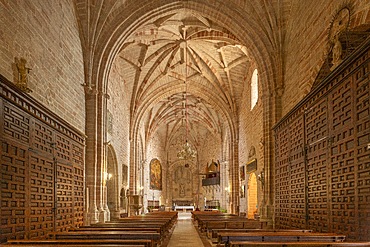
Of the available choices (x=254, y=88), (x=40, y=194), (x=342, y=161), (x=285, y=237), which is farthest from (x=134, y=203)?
(x=342, y=161)

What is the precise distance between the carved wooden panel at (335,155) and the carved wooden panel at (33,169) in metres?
6.66

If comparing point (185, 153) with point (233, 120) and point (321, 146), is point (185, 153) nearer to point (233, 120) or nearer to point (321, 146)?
point (233, 120)

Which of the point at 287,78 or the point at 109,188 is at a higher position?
the point at 287,78

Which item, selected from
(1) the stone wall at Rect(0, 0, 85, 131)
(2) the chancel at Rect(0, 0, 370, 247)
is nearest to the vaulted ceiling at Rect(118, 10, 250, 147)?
(2) the chancel at Rect(0, 0, 370, 247)

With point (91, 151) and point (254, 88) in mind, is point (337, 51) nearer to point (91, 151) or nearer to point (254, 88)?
point (91, 151)

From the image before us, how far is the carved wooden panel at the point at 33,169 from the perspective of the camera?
28.2 feet

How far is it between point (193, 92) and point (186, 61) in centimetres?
408

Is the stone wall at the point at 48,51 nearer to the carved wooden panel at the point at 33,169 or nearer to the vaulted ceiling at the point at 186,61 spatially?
the carved wooden panel at the point at 33,169

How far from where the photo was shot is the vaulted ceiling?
2123 centimetres

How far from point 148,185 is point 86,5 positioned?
26763mm

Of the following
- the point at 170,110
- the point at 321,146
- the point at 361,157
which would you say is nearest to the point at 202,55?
the point at 170,110

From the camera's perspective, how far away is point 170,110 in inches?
1502

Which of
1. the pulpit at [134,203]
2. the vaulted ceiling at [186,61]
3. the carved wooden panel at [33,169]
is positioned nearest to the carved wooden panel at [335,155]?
the carved wooden panel at [33,169]

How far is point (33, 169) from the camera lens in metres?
10.1
